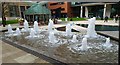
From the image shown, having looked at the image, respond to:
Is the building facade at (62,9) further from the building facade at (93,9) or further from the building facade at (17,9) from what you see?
the building facade at (17,9)

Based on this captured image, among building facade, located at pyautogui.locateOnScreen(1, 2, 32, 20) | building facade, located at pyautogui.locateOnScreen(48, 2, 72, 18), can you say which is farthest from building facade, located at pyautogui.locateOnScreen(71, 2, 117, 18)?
building facade, located at pyautogui.locateOnScreen(1, 2, 32, 20)

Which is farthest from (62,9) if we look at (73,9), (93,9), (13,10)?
(13,10)

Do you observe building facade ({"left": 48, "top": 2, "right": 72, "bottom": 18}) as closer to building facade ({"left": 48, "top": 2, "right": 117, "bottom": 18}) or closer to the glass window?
building facade ({"left": 48, "top": 2, "right": 117, "bottom": 18})

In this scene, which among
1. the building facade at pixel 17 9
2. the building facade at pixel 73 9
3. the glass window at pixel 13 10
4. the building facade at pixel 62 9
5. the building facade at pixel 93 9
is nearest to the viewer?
the building facade at pixel 17 9

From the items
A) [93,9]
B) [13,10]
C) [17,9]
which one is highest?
[17,9]

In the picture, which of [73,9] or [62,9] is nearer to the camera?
[62,9]

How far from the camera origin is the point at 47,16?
64.8 feet

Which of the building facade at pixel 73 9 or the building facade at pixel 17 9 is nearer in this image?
the building facade at pixel 17 9

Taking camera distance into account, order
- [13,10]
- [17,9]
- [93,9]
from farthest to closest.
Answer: [93,9] → [17,9] → [13,10]

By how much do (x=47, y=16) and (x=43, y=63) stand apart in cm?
1552

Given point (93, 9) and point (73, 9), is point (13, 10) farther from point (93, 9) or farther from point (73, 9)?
point (93, 9)

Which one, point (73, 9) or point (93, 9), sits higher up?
point (73, 9)

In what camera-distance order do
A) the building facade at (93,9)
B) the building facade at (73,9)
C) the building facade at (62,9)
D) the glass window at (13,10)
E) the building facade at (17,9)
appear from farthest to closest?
the building facade at (62,9) → the building facade at (73,9) → the building facade at (93,9) → the glass window at (13,10) → the building facade at (17,9)

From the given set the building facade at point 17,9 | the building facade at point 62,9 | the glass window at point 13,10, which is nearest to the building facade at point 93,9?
the building facade at point 62,9
